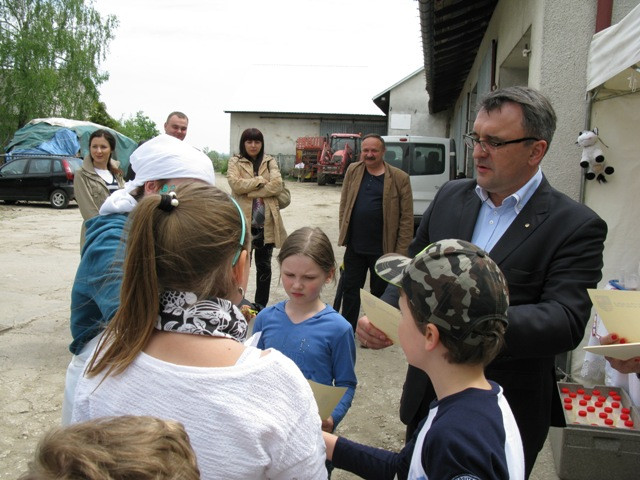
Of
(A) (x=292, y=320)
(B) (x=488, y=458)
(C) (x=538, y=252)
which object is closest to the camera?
(B) (x=488, y=458)

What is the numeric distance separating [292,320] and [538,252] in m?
1.08

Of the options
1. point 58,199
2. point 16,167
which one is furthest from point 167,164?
point 16,167

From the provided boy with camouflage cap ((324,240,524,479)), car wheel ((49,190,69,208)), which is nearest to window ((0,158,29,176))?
car wheel ((49,190,69,208))

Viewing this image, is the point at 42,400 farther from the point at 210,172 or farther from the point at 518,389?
the point at 518,389

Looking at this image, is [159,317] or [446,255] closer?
[159,317]

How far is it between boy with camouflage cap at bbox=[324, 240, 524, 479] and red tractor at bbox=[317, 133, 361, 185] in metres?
24.9

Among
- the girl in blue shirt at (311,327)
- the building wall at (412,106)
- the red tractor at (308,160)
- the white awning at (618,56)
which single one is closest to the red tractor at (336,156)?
the red tractor at (308,160)

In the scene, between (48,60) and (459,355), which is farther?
(48,60)

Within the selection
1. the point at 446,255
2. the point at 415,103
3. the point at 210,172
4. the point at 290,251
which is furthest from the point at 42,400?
the point at 415,103

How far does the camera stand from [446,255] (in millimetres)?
1371

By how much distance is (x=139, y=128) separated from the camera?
4369cm

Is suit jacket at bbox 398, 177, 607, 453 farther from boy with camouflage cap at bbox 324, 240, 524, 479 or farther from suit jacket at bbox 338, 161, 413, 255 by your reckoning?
suit jacket at bbox 338, 161, 413, 255

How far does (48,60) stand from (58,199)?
47.4ft

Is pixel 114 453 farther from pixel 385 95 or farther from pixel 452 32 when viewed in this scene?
pixel 385 95
